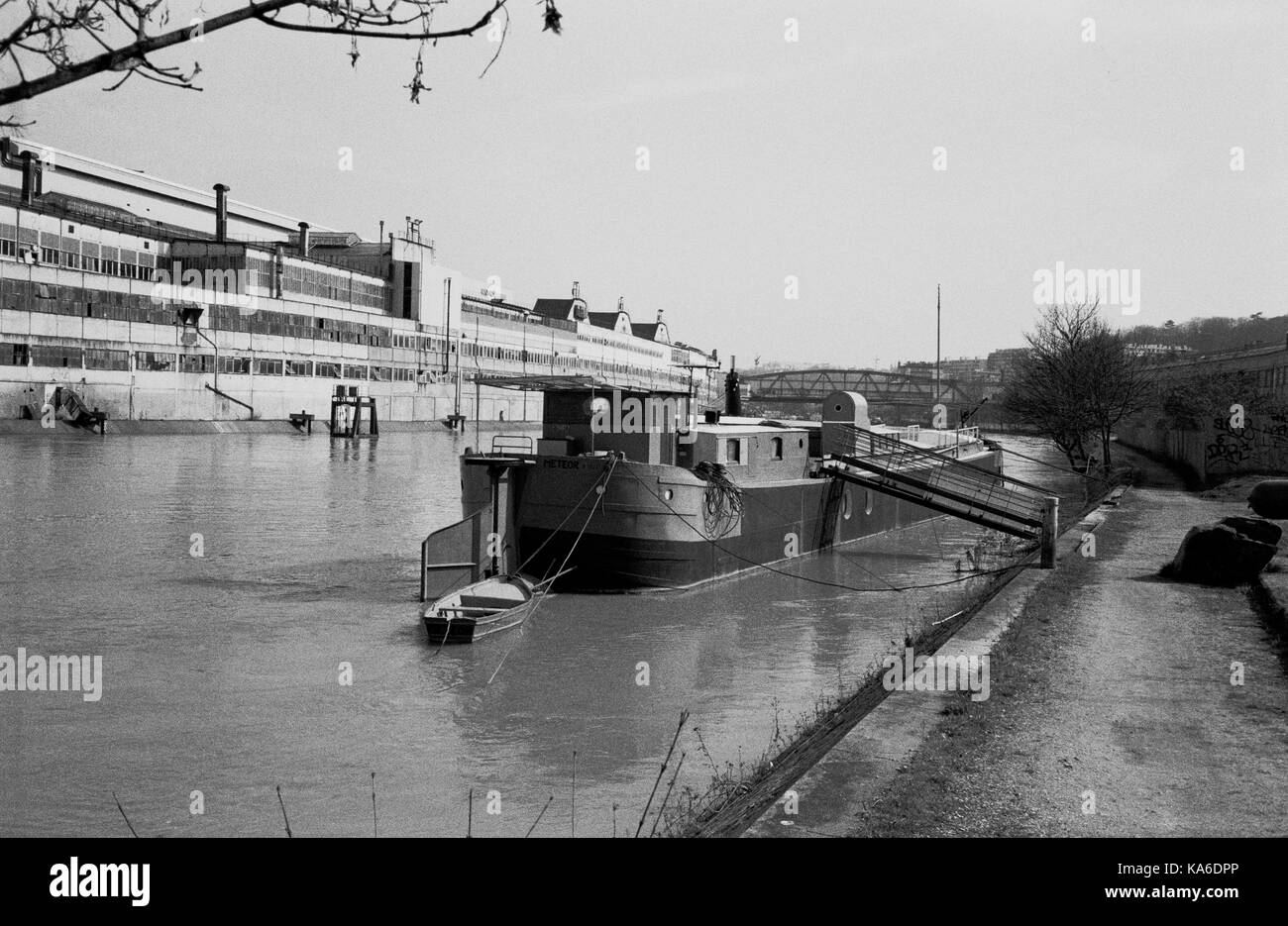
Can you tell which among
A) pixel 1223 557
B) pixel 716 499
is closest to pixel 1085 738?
pixel 1223 557

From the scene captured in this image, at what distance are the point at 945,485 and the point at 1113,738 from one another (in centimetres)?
3321

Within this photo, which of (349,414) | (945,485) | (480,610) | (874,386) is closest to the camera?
(480,610)

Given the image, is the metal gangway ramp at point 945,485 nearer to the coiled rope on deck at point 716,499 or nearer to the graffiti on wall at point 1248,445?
the coiled rope on deck at point 716,499

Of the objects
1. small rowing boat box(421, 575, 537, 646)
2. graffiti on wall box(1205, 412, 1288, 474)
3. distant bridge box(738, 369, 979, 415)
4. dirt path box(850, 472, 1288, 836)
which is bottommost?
small rowing boat box(421, 575, 537, 646)

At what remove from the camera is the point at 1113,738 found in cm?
1203

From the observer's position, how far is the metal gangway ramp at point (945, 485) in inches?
1269

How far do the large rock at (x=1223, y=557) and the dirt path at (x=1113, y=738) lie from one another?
2.00m

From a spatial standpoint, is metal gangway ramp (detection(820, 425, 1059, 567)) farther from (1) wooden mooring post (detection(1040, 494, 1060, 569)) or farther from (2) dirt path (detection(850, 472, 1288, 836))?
(2) dirt path (detection(850, 472, 1288, 836))

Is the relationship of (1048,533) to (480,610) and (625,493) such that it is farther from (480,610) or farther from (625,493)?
(480,610)

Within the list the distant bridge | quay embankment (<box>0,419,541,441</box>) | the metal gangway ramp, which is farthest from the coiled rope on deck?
the distant bridge

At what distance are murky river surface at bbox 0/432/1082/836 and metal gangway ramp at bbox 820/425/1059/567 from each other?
2.28 m

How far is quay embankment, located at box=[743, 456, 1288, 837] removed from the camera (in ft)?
30.8
